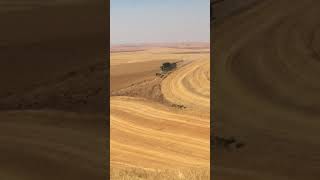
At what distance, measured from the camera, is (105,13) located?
1229mm

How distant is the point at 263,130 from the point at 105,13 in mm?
585

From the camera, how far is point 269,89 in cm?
124

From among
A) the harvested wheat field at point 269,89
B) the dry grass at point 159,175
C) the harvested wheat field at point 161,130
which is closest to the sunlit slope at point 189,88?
the harvested wheat field at point 161,130

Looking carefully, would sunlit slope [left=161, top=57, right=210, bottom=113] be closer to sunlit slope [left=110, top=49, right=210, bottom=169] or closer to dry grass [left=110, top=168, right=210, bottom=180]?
sunlit slope [left=110, top=49, right=210, bottom=169]

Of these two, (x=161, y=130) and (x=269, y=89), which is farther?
(x=161, y=130)

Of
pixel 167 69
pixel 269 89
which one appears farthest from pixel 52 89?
pixel 167 69

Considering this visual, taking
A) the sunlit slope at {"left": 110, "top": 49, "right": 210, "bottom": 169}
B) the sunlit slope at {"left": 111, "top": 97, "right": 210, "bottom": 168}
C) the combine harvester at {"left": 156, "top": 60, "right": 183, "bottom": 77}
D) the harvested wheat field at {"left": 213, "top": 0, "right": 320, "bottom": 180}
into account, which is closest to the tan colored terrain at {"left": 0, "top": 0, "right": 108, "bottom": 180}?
the harvested wheat field at {"left": 213, "top": 0, "right": 320, "bottom": 180}

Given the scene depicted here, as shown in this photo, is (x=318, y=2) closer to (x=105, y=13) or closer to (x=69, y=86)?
(x=105, y=13)

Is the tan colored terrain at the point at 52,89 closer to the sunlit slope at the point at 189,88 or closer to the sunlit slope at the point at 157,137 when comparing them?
the sunlit slope at the point at 157,137

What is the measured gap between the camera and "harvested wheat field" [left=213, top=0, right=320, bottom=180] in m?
1.24

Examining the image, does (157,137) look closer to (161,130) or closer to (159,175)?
(161,130)

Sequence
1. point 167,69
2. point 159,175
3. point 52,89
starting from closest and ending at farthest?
point 52,89
point 159,175
point 167,69

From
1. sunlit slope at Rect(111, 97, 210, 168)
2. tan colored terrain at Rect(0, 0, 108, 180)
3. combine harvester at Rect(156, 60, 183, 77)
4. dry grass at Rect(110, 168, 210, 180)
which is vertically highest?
combine harvester at Rect(156, 60, 183, 77)

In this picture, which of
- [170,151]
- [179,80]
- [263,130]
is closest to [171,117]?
[170,151]
